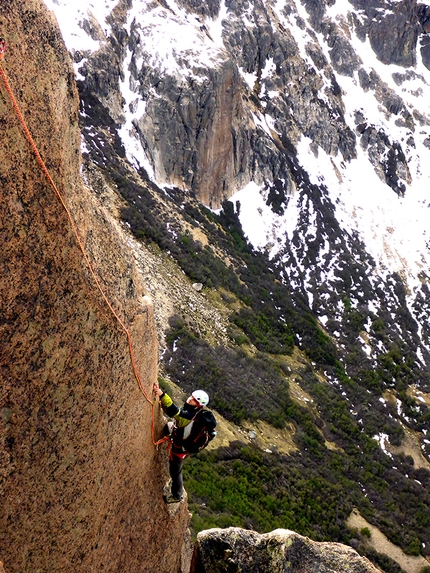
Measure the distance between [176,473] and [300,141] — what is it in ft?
236

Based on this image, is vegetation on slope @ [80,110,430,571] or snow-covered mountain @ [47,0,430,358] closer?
vegetation on slope @ [80,110,430,571]

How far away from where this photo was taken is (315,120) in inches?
2872

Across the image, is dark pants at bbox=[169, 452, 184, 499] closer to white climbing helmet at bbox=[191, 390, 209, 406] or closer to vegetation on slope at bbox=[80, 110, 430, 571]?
white climbing helmet at bbox=[191, 390, 209, 406]

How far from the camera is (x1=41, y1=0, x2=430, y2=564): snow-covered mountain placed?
45125mm

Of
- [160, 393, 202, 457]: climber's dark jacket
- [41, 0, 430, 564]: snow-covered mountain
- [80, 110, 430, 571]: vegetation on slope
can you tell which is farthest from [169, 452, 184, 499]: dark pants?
[41, 0, 430, 564]: snow-covered mountain

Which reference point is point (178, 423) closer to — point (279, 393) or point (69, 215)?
point (69, 215)

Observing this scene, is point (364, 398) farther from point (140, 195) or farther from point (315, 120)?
point (315, 120)

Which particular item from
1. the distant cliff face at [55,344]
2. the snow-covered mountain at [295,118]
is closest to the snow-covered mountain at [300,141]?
the snow-covered mountain at [295,118]

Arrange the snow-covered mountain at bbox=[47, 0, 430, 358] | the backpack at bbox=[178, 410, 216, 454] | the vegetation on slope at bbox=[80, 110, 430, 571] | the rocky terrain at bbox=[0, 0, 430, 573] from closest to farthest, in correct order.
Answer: the rocky terrain at bbox=[0, 0, 430, 573] → the backpack at bbox=[178, 410, 216, 454] → the vegetation on slope at bbox=[80, 110, 430, 571] → the snow-covered mountain at bbox=[47, 0, 430, 358]

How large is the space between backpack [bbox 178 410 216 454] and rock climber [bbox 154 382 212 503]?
3 cm

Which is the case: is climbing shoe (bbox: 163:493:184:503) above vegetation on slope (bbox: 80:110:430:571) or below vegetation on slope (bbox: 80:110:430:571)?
above

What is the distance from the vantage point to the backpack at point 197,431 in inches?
229

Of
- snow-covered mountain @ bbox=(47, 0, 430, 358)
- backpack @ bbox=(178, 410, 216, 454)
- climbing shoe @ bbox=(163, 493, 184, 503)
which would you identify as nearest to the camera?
backpack @ bbox=(178, 410, 216, 454)

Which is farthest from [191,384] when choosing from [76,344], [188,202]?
[188,202]
